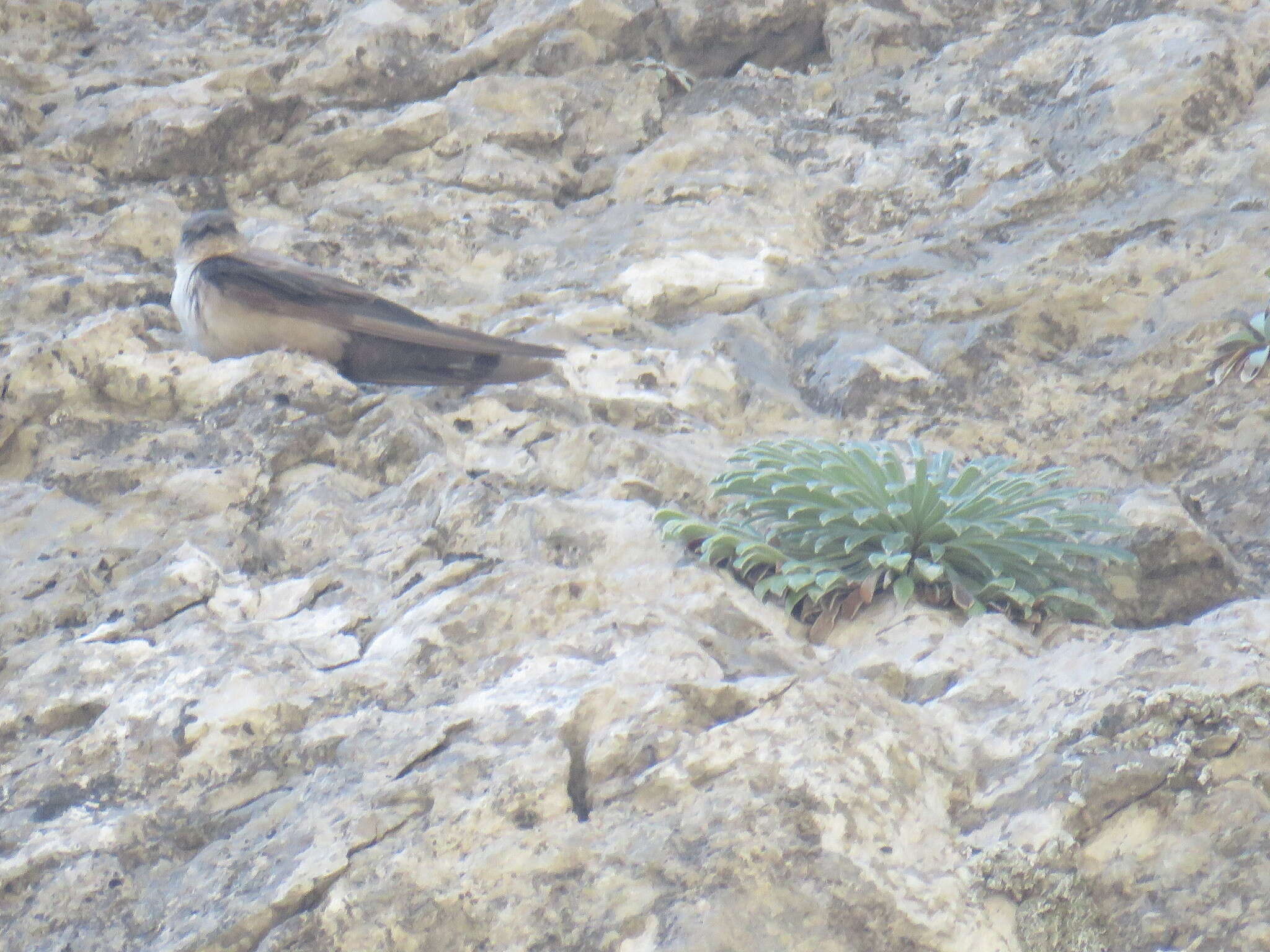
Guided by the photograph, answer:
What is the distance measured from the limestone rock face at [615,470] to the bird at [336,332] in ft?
0.48

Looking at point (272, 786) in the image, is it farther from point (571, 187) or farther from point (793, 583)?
point (571, 187)

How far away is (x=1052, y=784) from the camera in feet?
8.66

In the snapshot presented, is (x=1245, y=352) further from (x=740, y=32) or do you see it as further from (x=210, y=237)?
(x=210, y=237)

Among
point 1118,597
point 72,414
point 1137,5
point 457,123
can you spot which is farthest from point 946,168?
point 72,414

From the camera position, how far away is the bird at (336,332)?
4938 millimetres

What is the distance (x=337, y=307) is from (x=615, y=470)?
4.66ft

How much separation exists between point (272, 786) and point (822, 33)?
557cm

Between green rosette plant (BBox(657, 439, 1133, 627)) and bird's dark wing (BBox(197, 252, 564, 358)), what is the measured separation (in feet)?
4.48

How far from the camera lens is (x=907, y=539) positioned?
3.77 metres

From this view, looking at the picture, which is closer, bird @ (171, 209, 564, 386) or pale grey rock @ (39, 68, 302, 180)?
bird @ (171, 209, 564, 386)

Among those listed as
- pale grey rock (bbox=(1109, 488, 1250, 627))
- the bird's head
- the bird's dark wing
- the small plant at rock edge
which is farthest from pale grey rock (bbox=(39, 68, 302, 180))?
pale grey rock (bbox=(1109, 488, 1250, 627))

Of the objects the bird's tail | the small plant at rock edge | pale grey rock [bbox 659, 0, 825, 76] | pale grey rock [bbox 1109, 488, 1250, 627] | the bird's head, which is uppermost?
pale grey rock [bbox 659, 0, 825, 76]

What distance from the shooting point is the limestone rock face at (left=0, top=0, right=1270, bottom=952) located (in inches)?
100

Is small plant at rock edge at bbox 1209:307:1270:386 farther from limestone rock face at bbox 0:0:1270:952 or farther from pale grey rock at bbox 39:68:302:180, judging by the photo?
pale grey rock at bbox 39:68:302:180
